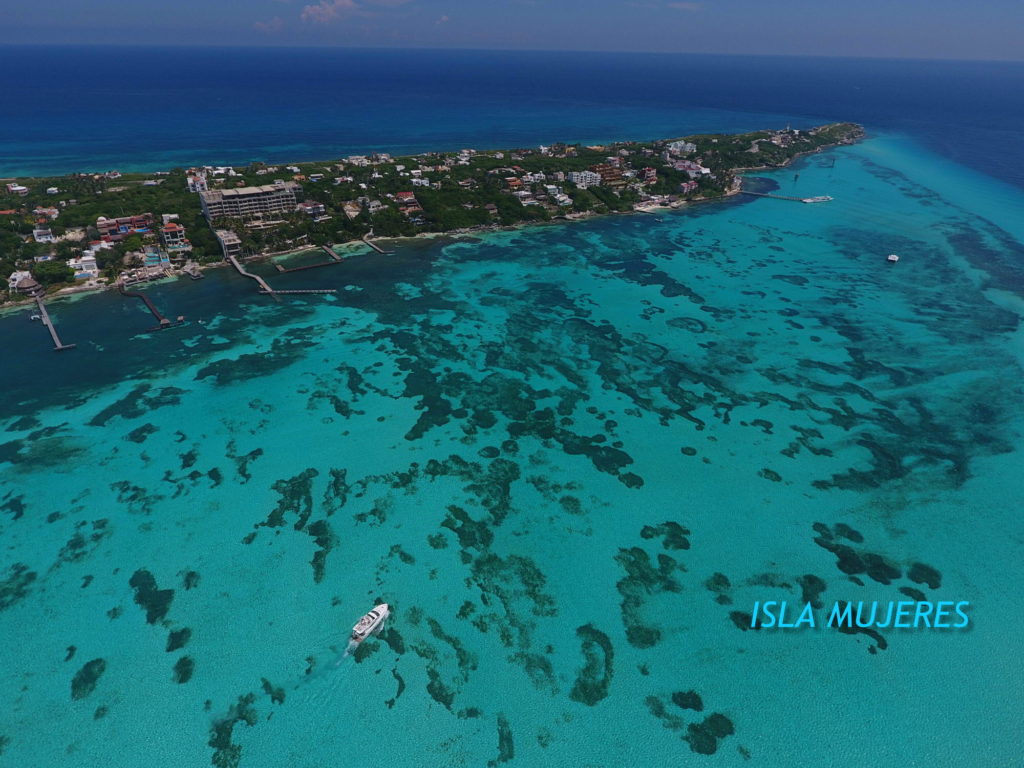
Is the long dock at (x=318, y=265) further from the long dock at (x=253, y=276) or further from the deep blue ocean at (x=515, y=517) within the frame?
the long dock at (x=253, y=276)

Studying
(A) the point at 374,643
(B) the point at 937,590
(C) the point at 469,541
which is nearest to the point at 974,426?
(B) the point at 937,590

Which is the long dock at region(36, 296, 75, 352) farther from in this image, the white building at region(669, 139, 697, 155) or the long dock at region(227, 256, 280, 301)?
the white building at region(669, 139, 697, 155)

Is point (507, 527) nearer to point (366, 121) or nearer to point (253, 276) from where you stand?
point (253, 276)

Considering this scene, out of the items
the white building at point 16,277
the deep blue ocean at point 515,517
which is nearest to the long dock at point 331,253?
the deep blue ocean at point 515,517

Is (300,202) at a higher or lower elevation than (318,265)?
higher

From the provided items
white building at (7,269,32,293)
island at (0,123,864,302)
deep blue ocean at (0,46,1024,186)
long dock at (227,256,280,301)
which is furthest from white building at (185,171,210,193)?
deep blue ocean at (0,46,1024,186)

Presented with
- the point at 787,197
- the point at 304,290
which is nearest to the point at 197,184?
the point at 304,290
